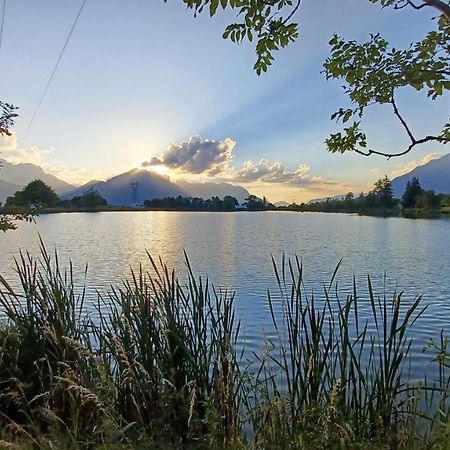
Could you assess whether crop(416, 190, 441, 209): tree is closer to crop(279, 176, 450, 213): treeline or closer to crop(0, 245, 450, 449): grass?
crop(279, 176, 450, 213): treeline

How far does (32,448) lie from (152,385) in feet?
3.47

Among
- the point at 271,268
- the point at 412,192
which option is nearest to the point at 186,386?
the point at 271,268

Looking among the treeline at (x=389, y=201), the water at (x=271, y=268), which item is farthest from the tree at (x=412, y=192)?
the water at (x=271, y=268)

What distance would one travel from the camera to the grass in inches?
132

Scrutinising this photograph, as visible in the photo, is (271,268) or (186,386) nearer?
(186,386)

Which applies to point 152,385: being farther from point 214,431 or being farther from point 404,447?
point 404,447

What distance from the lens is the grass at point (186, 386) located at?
11.0 feet

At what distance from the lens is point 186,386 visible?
12.7 ft

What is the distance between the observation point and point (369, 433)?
353cm

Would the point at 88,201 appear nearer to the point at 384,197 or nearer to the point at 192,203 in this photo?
the point at 192,203

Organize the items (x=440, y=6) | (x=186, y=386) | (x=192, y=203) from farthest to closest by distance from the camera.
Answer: (x=192, y=203) < (x=186, y=386) < (x=440, y=6)

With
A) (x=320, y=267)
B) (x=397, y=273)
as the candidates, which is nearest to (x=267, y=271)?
(x=320, y=267)

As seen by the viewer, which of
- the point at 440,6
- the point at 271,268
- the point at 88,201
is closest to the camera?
the point at 440,6

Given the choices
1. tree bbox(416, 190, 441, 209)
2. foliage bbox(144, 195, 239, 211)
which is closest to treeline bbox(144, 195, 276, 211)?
foliage bbox(144, 195, 239, 211)
